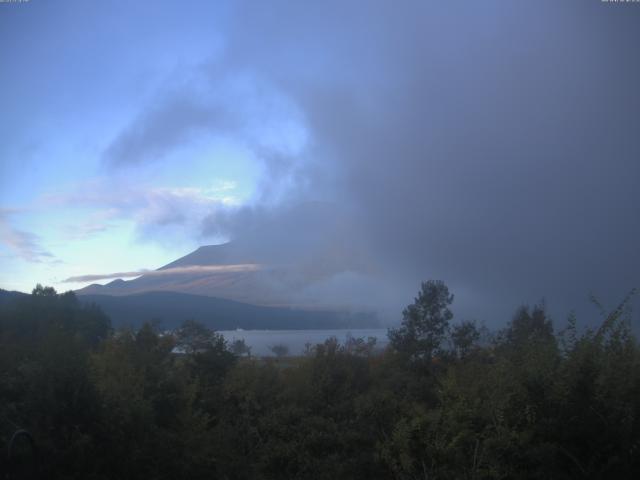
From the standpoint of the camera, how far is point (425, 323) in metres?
34.7

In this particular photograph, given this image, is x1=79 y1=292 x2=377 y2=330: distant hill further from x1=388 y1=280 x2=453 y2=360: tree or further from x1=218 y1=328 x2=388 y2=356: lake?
x1=388 y1=280 x2=453 y2=360: tree

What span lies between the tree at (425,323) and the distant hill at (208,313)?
13233 mm

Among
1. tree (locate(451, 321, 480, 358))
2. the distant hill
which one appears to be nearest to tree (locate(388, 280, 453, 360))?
tree (locate(451, 321, 480, 358))

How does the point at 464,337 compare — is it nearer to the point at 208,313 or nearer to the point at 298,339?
the point at 298,339

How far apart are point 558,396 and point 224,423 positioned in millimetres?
13416

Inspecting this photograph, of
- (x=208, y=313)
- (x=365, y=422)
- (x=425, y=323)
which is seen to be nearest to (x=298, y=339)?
(x=208, y=313)

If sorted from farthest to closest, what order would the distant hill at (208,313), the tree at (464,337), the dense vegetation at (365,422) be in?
the distant hill at (208,313) → the tree at (464,337) → the dense vegetation at (365,422)

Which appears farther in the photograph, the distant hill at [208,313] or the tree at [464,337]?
the distant hill at [208,313]

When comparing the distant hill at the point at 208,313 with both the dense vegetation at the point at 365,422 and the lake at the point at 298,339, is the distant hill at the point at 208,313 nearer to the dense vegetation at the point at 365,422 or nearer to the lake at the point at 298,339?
the lake at the point at 298,339

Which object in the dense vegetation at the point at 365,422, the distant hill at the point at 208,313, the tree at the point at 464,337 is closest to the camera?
the dense vegetation at the point at 365,422

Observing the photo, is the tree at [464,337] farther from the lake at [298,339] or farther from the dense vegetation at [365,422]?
the dense vegetation at [365,422]

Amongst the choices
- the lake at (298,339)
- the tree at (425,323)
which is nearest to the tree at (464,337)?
the tree at (425,323)

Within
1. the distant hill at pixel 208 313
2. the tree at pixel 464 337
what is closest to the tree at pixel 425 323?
the tree at pixel 464 337

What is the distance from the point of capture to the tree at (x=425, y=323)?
33562 millimetres
